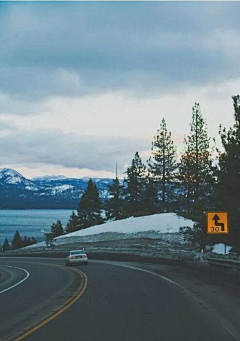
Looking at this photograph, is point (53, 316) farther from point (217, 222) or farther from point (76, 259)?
point (76, 259)

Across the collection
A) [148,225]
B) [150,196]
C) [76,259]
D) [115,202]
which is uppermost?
[115,202]

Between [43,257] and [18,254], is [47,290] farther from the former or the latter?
[18,254]

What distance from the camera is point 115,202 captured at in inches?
4050

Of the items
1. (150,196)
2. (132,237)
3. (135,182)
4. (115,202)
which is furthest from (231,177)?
(115,202)

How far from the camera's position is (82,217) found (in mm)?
103562

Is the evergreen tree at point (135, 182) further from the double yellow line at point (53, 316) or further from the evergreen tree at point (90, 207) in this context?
the double yellow line at point (53, 316)

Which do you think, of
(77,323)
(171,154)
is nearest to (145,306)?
(77,323)

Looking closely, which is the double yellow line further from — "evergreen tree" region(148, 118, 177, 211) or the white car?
"evergreen tree" region(148, 118, 177, 211)

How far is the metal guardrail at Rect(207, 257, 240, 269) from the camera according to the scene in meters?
24.6

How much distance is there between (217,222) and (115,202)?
79004 millimetres

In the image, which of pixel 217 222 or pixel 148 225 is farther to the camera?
pixel 148 225

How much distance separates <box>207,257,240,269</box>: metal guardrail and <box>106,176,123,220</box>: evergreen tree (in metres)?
72.0

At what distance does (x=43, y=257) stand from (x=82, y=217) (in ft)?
129

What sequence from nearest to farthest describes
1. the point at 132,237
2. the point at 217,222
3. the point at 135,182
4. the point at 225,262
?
1. the point at 217,222
2. the point at 225,262
3. the point at 132,237
4. the point at 135,182
